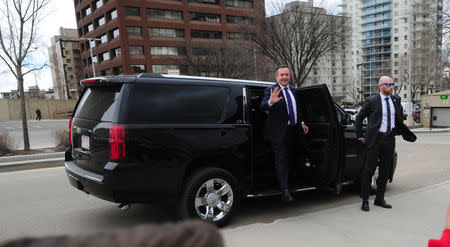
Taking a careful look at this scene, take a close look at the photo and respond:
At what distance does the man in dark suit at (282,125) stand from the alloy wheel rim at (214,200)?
0.86m

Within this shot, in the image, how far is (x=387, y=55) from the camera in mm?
104375

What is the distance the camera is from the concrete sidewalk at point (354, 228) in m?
3.41

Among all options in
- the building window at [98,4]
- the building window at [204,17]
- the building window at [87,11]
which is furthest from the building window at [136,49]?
the building window at [87,11]

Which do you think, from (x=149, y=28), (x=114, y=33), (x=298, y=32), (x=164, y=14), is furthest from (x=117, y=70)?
(x=298, y=32)

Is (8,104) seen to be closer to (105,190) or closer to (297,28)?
(297,28)

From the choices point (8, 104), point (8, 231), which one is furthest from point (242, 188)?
point (8, 104)

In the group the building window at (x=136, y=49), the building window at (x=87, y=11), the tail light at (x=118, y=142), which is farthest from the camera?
the building window at (x=87, y=11)

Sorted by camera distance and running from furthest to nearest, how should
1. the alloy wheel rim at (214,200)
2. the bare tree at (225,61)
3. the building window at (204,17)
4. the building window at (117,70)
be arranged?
the building window at (204,17), the building window at (117,70), the bare tree at (225,61), the alloy wheel rim at (214,200)

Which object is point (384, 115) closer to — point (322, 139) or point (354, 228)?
point (322, 139)

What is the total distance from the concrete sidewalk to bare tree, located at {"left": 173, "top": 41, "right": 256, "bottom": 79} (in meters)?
20.1

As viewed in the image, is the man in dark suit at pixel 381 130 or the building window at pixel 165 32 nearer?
the man in dark suit at pixel 381 130

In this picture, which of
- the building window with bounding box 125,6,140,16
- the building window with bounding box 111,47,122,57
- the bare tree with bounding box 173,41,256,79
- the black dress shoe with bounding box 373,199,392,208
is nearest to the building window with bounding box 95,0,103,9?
the building window with bounding box 125,6,140,16

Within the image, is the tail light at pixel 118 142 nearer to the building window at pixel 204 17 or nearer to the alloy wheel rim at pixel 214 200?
the alloy wheel rim at pixel 214 200

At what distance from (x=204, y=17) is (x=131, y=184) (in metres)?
55.1
